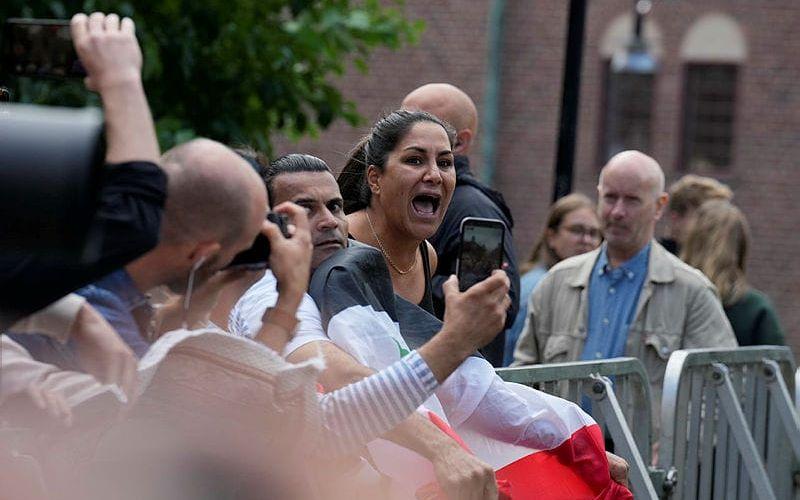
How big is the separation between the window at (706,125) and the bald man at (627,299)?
49.7 feet

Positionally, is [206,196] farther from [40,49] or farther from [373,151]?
[373,151]

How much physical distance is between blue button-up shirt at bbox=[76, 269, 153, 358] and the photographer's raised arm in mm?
226

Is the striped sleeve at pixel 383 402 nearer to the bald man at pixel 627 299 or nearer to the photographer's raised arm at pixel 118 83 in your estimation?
the photographer's raised arm at pixel 118 83

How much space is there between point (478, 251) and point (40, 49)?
3.77 feet

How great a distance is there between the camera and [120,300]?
9.37 ft

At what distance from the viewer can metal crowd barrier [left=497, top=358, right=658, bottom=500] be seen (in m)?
5.21

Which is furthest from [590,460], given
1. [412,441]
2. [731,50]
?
[731,50]

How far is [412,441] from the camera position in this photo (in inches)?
147

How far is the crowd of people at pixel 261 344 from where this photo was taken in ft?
Answer: 8.93

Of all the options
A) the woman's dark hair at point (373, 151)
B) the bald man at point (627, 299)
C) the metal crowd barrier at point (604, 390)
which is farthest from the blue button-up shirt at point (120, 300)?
the bald man at point (627, 299)

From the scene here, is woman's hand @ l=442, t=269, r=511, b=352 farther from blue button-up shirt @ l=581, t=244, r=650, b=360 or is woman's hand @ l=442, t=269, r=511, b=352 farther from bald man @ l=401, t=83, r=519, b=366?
blue button-up shirt @ l=581, t=244, r=650, b=360

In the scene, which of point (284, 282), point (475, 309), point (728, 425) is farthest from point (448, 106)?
point (284, 282)

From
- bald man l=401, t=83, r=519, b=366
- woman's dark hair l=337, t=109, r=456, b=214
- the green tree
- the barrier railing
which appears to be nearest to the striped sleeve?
woman's dark hair l=337, t=109, r=456, b=214

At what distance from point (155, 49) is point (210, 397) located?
7.12m
